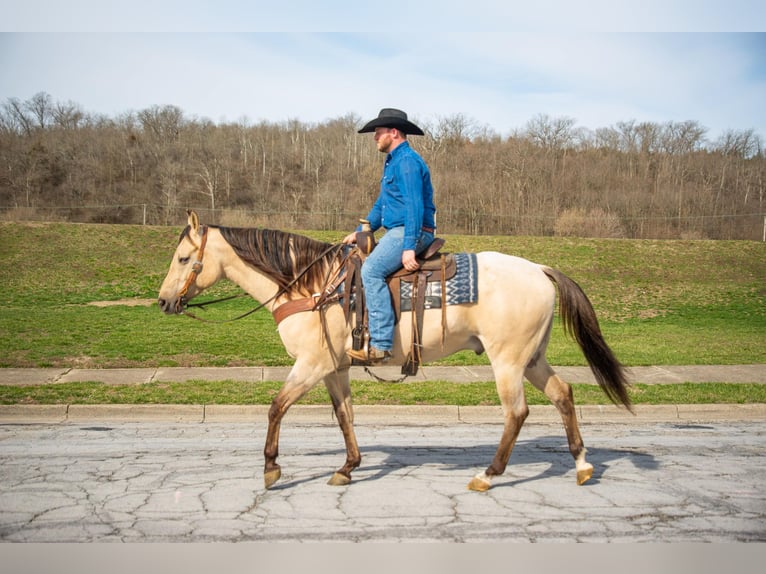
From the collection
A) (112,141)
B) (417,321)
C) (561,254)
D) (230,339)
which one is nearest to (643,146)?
(561,254)

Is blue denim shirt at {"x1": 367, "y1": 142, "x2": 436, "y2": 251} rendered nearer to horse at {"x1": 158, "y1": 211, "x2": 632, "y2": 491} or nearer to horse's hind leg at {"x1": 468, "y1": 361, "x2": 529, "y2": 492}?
horse at {"x1": 158, "y1": 211, "x2": 632, "y2": 491}

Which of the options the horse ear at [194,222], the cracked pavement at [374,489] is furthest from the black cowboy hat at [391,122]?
the cracked pavement at [374,489]

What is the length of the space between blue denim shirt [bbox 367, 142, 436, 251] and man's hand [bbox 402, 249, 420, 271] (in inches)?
1.7

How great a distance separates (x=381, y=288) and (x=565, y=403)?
2027 mm

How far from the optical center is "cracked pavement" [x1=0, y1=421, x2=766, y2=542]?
5.11 m

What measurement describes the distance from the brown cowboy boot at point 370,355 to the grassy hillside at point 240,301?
8032 millimetres

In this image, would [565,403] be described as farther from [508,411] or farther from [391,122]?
[391,122]

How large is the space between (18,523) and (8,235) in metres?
29.6

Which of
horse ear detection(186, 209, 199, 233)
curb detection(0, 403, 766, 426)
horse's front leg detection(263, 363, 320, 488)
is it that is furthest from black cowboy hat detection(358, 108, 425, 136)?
curb detection(0, 403, 766, 426)

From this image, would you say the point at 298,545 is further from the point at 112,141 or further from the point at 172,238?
the point at 112,141

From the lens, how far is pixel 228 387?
11773 millimetres

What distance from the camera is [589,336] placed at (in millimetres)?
6988

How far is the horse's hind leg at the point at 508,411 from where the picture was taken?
20.6 ft

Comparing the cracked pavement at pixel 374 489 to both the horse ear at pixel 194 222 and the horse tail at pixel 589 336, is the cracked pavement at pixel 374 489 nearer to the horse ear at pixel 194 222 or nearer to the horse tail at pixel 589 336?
the horse tail at pixel 589 336
